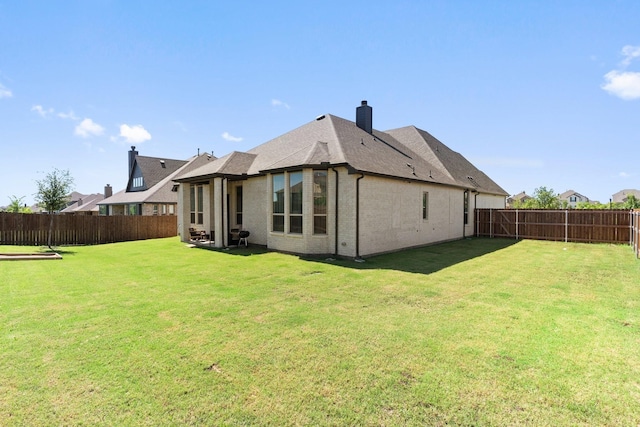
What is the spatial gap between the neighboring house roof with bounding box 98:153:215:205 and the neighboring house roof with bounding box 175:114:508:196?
1364 centimetres

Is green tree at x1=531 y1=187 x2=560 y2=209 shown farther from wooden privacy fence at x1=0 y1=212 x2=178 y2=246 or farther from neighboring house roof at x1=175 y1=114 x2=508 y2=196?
wooden privacy fence at x1=0 y1=212 x2=178 y2=246

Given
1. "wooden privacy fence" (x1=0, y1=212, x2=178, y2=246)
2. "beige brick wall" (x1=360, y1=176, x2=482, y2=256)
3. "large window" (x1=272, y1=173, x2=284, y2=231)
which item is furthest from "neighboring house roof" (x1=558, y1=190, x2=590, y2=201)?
"wooden privacy fence" (x1=0, y1=212, x2=178, y2=246)

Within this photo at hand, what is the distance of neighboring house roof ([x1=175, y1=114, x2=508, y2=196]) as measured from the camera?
12648 millimetres

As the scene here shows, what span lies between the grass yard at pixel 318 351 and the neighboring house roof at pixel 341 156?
591 cm

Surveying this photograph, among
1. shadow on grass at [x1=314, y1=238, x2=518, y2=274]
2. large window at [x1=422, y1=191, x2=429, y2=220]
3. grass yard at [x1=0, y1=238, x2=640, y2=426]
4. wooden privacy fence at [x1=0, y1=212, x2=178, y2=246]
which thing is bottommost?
shadow on grass at [x1=314, y1=238, x2=518, y2=274]

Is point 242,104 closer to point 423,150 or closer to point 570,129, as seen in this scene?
point 423,150

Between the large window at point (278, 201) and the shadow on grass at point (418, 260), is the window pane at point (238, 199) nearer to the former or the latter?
the large window at point (278, 201)

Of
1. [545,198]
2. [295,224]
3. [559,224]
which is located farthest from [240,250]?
[545,198]

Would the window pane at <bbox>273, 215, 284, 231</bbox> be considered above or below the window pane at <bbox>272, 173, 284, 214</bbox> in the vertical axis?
below

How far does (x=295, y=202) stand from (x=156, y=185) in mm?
25478

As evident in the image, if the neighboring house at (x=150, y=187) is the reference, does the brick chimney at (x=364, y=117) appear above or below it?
above

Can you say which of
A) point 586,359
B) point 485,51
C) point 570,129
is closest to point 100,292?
point 586,359

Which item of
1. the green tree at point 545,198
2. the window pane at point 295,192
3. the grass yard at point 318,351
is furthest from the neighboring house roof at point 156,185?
the green tree at point 545,198

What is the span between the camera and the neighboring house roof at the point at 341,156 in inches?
498
